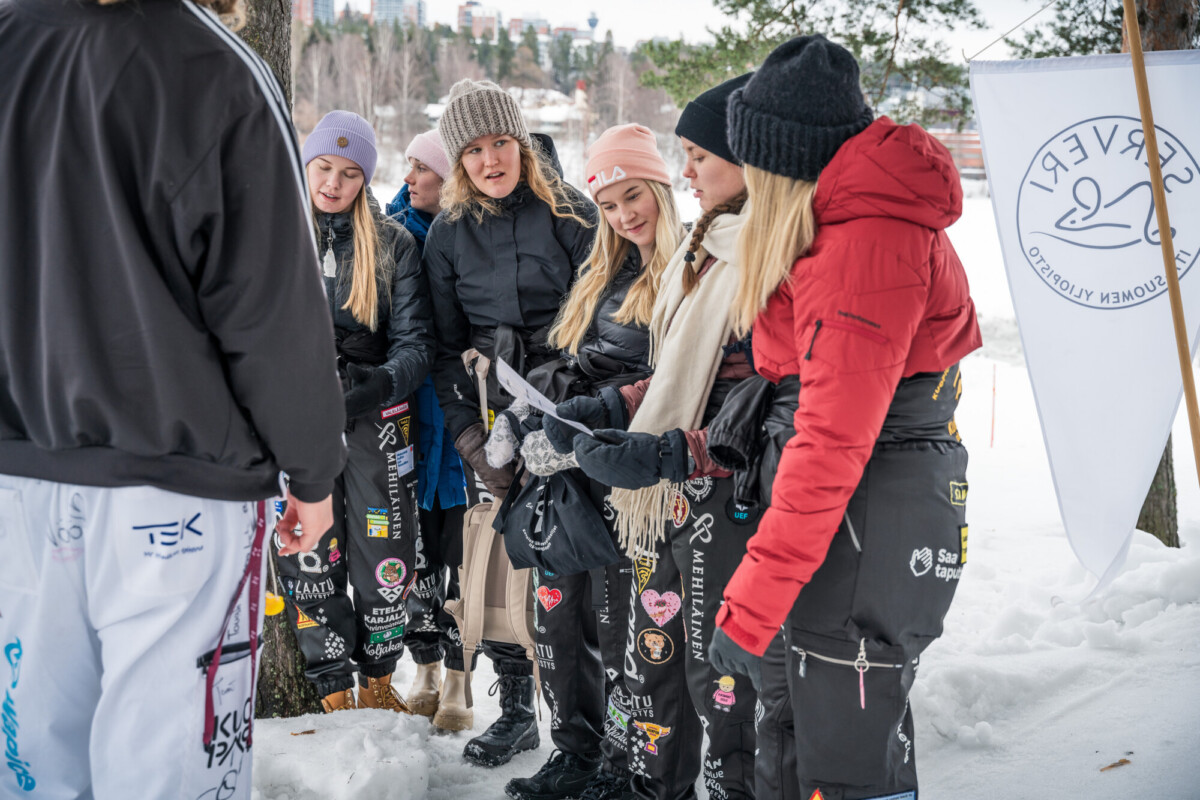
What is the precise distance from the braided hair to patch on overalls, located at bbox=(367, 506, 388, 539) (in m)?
1.50

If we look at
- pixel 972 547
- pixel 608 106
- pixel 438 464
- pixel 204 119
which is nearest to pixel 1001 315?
pixel 972 547

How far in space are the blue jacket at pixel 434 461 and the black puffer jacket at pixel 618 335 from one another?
0.88 m

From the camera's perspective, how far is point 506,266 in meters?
3.11

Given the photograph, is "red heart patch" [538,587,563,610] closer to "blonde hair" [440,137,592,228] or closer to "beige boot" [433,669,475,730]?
"beige boot" [433,669,475,730]

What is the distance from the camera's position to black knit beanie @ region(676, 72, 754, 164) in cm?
231

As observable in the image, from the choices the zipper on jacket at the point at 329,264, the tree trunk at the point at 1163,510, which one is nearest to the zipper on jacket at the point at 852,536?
the zipper on jacket at the point at 329,264

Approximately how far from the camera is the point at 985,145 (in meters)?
3.12

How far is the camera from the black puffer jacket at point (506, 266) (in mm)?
3102

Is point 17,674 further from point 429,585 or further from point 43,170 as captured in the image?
point 429,585

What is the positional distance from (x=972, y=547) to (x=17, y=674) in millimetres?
4408

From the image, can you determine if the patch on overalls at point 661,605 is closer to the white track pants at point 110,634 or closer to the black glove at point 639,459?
the black glove at point 639,459

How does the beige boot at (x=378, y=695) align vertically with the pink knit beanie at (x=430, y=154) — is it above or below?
below

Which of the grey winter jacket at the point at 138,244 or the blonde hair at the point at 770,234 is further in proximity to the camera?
the blonde hair at the point at 770,234

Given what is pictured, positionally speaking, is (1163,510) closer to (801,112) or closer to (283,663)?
(801,112)
